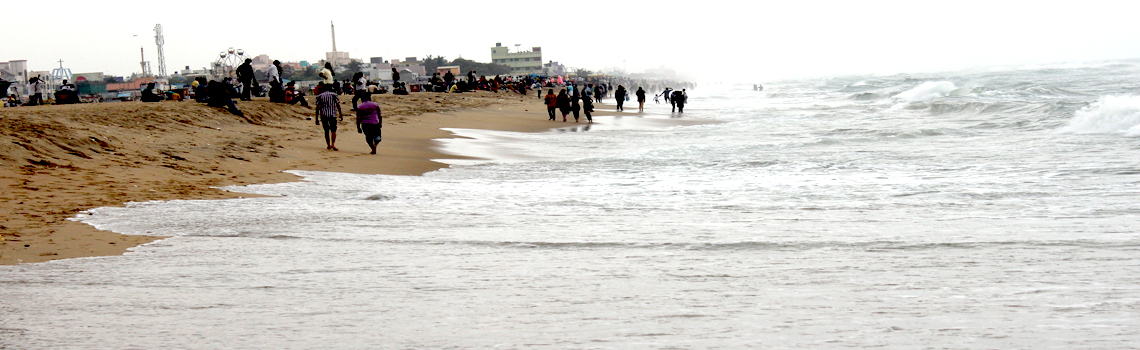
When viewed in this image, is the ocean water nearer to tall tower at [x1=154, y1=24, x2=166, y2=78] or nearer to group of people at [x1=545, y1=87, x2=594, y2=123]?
group of people at [x1=545, y1=87, x2=594, y2=123]

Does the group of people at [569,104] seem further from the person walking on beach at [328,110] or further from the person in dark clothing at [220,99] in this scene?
the person walking on beach at [328,110]

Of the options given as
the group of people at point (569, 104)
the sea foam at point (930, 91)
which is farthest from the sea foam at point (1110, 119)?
the sea foam at point (930, 91)

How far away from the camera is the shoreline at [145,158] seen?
6910 millimetres

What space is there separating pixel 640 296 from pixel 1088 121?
19066 millimetres

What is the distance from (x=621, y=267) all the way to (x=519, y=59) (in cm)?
18390

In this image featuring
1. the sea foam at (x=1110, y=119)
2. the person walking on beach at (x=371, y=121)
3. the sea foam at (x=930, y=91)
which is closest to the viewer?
the person walking on beach at (x=371, y=121)

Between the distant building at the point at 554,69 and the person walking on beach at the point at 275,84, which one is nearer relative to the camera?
the person walking on beach at the point at 275,84

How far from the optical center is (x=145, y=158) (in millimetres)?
12414

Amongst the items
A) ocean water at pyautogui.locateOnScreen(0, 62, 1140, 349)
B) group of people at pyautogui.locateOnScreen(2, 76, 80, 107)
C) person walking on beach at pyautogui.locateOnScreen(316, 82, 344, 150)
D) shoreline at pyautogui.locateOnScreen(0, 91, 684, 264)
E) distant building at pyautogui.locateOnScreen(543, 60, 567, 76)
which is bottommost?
ocean water at pyautogui.locateOnScreen(0, 62, 1140, 349)

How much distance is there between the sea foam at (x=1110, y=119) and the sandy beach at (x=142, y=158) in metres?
13.8

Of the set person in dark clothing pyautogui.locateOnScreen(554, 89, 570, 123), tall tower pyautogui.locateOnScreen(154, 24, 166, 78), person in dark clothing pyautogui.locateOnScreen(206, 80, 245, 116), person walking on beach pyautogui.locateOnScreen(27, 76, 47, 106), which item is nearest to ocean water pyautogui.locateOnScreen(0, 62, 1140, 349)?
person in dark clothing pyautogui.locateOnScreen(206, 80, 245, 116)

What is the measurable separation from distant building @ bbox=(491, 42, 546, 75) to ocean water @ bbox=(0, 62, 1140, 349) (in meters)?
171

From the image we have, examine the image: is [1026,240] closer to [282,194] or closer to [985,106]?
[282,194]

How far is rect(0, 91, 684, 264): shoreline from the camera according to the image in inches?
272
